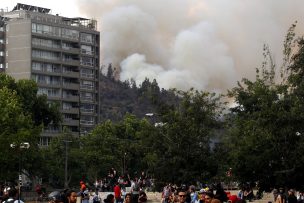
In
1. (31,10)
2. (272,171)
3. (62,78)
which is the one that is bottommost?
(272,171)

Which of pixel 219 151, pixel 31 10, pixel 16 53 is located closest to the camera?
pixel 219 151

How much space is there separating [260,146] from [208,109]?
14.1m

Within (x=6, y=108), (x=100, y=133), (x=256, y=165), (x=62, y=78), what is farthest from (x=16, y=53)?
(x=256, y=165)

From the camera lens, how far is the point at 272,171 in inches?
1529

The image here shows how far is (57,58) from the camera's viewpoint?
166125 millimetres

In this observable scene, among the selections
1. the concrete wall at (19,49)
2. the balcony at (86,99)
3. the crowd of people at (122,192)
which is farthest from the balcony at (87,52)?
the crowd of people at (122,192)

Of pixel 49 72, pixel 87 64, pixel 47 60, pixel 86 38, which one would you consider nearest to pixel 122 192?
pixel 47 60

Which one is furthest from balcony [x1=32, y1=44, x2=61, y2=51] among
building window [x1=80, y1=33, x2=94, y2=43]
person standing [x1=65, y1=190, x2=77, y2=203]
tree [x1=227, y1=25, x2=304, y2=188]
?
person standing [x1=65, y1=190, x2=77, y2=203]

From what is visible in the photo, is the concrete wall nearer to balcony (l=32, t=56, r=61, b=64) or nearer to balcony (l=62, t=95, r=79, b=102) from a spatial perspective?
balcony (l=32, t=56, r=61, b=64)

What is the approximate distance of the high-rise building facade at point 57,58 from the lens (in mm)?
160750

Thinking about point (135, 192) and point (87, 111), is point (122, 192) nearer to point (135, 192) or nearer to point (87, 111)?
point (135, 192)

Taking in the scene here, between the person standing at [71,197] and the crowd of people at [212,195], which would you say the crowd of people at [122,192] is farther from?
the crowd of people at [212,195]

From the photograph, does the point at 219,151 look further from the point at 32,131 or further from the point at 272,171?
the point at 32,131

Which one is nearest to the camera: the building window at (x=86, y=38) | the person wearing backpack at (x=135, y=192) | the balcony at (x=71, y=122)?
the person wearing backpack at (x=135, y=192)
